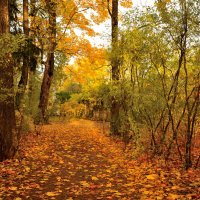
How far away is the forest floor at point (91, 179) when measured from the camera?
5418 mm

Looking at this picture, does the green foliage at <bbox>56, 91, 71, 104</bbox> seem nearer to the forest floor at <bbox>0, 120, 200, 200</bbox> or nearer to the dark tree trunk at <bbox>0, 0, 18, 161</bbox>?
the forest floor at <bbox>0, 120, 200, 200</bbox>

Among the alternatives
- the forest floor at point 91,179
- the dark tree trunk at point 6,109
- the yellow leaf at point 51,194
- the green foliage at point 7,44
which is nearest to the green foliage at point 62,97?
the forest floor at point 91,179

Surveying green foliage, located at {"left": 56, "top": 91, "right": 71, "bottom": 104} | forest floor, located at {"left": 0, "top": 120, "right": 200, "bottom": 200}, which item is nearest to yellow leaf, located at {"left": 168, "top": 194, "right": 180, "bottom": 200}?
forest floor, located at {"left": 0, "top": 120, "right": 200, "bottom": 200}

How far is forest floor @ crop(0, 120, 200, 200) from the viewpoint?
17.8ft

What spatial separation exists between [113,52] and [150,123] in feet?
10.8

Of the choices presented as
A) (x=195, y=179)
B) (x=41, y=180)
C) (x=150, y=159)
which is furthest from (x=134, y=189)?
(x=150, y=159)

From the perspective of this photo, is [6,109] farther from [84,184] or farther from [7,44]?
[84,184]

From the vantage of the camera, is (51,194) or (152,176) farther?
(152,176)

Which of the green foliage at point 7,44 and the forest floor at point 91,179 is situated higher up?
the green foliage at point 7,44

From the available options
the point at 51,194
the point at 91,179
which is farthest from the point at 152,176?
the point at 51,194

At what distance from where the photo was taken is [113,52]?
415 inches

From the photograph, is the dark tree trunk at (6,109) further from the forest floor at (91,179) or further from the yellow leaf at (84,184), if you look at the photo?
the yellow leaf at (84,184)

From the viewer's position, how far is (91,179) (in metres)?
6.70

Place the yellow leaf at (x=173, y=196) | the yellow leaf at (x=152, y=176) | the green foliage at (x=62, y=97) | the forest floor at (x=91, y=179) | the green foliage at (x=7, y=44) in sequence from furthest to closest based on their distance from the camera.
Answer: the green foliage at (x=62, y=97) → the yellow leaf at (x=152, y=176) → the green foliage at (x=7, y=44) → the forest floor at (x=91, y=179) → the yellow leaf at (x=173, y=196)
